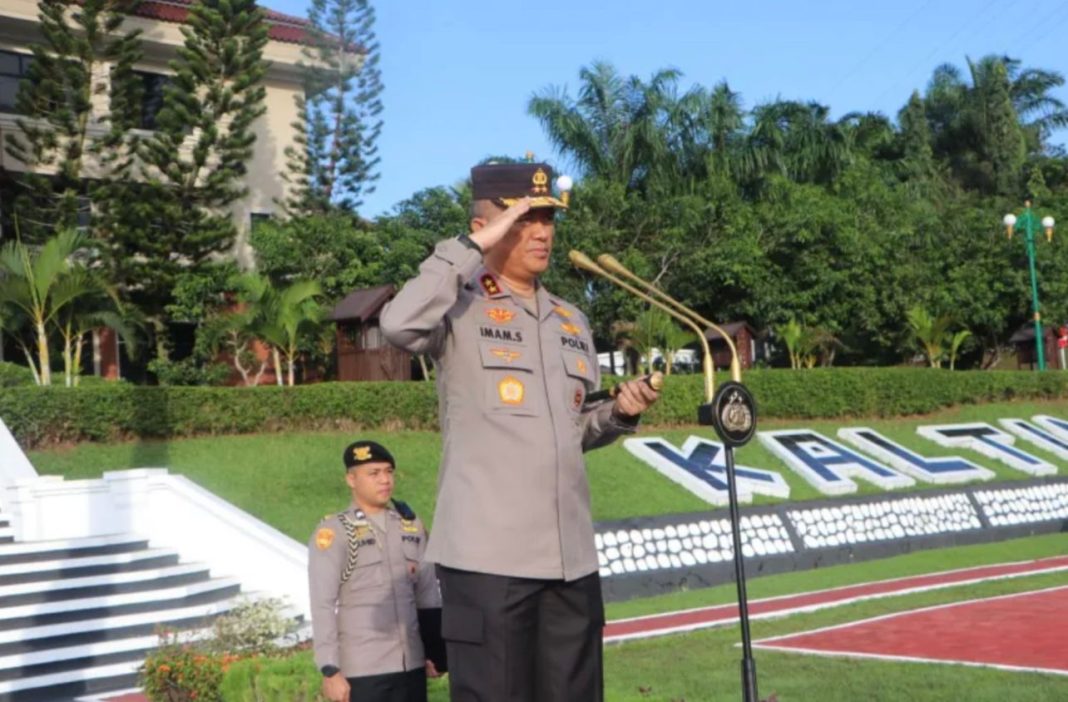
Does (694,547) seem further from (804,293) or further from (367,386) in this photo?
(804,293)

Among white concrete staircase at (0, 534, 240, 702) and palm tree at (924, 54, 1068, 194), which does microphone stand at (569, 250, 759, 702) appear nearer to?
white concrete staircase at (0, 534, 240, 702)

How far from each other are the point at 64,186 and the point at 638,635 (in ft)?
54.2

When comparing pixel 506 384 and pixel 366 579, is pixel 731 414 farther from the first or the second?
pixel 366 579

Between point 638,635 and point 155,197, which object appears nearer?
point 638,635

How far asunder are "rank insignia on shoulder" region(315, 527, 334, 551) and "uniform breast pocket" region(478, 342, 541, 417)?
1855 millimetres

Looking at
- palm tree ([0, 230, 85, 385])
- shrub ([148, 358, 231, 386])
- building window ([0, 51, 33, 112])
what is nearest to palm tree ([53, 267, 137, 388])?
palm tree ([0, 230, 85, 385])

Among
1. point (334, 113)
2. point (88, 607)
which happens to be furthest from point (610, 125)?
point (88, 607)

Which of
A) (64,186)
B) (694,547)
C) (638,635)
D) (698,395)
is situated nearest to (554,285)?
(698,395)

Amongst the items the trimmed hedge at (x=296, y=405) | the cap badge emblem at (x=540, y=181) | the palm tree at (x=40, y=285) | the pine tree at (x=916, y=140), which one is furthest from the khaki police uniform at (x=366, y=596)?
the pine tree at (x=916, y=140)

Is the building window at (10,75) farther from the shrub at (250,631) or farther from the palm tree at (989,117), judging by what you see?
the palm tree at (989,117)

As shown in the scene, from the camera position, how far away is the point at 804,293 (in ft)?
91.8

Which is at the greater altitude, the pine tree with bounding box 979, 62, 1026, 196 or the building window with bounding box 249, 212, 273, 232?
the pine tree with bounding box 979, 62, 1026, 196

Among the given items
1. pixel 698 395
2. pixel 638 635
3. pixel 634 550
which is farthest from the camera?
pixel 698 395

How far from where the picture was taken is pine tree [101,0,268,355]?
23.8 m
